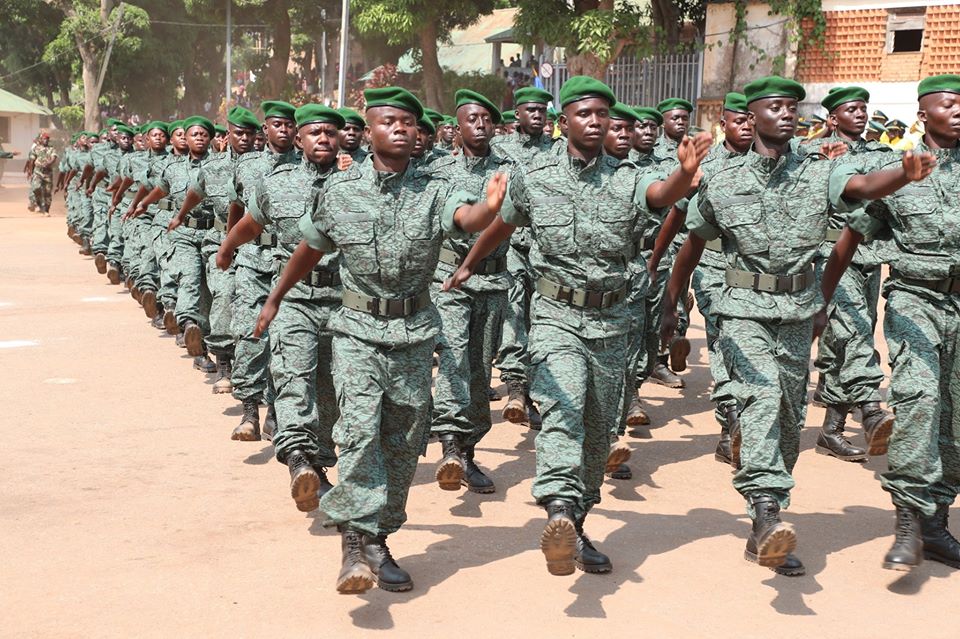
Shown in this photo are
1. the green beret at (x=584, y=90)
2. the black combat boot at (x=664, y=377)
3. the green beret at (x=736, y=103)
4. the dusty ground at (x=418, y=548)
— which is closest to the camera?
the dusty ground at (x=418, y=548)

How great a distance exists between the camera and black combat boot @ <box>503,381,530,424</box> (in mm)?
8344

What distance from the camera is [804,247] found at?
584 centimetres

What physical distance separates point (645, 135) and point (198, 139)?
13.6 feet

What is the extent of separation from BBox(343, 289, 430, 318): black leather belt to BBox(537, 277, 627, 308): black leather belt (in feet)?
2.16

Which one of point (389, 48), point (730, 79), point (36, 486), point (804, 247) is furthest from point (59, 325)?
point (389, 48)

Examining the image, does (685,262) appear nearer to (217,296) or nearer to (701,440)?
(701,440)

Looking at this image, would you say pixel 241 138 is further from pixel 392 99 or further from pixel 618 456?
pixel 392 99

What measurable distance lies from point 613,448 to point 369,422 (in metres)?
2.39

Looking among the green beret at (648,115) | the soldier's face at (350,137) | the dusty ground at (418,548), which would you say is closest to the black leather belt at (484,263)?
the soldier's face at (350,137)

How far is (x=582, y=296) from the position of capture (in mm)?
5699

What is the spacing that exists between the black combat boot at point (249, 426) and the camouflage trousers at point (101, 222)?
9805mm

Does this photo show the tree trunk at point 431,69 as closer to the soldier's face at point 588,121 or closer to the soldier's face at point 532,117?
the soldier's face at point 532,117

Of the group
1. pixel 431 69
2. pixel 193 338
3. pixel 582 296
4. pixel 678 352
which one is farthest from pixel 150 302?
pixel 431 69

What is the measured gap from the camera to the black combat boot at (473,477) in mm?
7285
